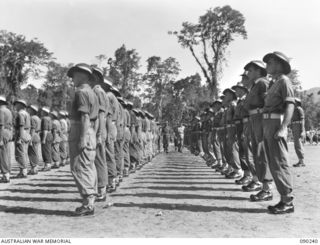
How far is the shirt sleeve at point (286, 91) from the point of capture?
6141 millimetres

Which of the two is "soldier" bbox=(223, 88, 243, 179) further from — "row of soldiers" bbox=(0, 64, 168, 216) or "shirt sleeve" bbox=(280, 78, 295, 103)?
"shirt sleeve" bbox=(280, 78, 295, 103)

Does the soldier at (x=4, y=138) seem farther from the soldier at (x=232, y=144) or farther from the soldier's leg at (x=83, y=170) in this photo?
the soldier at (x=232, y=144)

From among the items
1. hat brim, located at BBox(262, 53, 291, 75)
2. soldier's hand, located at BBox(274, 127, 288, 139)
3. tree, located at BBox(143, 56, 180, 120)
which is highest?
tree, located at BBox(143, 56, 180, 120)

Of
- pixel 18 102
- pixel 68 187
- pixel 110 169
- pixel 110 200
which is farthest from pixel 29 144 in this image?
pixel 110 200

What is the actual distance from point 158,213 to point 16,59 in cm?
3891

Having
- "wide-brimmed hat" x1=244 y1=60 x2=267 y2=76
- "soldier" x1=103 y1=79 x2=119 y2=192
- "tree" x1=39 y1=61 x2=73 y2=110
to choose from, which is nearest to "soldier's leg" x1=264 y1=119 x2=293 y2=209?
"wide-brimmed hat" x1=244 y1=60 x2=267 y2=76

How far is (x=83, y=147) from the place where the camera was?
19.7 feet

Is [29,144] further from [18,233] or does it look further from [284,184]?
[284,184]

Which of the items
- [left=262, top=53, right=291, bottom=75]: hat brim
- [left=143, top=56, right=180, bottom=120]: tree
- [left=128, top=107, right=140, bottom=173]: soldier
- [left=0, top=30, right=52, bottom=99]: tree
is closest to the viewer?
[left=262, top=53, right=291, bottom=75]: hat brim

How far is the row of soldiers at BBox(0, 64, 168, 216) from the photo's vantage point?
6.08 metres

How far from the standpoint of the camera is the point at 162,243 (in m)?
4.33

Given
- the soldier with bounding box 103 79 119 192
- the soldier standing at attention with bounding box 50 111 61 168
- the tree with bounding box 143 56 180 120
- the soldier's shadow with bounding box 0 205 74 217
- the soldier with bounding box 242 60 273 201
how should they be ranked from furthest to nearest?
1. the tree with bounding box 143 56 180 120
2. the soldier standing at attention with bounding box 50 111 61 168
3. the soldier with bounding box 103 79 119 192
4. the soldier with bounding box 242 60 273 201
5. the soldier's shadow with bounding box 0 205 74 217

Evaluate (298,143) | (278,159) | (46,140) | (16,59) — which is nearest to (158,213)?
(278,159)

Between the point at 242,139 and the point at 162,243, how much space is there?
4.78m
